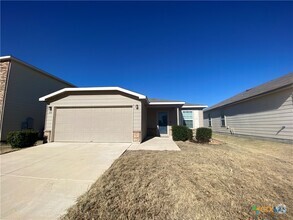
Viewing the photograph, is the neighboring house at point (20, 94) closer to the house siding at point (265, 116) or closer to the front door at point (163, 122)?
the front door at point (163, 122)

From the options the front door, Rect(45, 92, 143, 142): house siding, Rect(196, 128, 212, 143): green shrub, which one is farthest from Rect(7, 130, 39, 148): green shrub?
Rect(196, 128, 212, 143): green shrub

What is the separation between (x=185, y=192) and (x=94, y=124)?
7.92 meters

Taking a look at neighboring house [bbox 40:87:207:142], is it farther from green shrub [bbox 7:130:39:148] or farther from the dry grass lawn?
the dry grass lawn

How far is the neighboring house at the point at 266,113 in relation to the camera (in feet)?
27.1

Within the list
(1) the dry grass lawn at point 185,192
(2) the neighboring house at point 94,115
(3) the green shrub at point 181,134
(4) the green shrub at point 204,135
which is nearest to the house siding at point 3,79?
(2) the neighboring house at point 94,115

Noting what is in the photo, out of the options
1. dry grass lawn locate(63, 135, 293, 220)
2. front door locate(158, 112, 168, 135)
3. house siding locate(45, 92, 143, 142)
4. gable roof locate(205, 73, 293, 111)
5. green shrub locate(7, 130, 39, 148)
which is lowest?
dry grass lawn locate(63, 135, 293, 220)

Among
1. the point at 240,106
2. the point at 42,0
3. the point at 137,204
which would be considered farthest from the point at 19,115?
the point at 240,106

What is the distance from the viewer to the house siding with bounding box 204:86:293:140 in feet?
27.1

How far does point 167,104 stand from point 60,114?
813 cm

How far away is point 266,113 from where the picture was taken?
977cm

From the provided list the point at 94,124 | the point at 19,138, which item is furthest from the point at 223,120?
the point at 19,138

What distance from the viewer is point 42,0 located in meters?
7.08

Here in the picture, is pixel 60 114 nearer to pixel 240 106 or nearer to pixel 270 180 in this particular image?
pixel 270 180

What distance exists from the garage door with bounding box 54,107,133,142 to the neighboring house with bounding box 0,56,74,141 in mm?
3659
